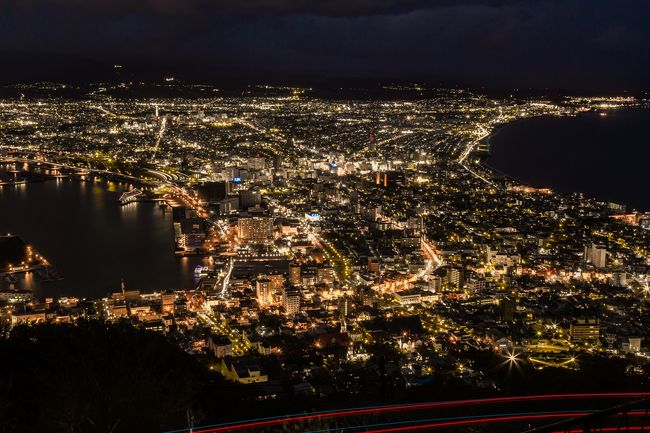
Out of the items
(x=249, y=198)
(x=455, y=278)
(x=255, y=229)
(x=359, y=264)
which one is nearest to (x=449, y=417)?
(x=455, y=278)

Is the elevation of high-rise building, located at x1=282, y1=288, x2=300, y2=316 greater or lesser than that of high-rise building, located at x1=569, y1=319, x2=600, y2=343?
lesser

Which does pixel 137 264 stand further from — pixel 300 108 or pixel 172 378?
pixel 300 108

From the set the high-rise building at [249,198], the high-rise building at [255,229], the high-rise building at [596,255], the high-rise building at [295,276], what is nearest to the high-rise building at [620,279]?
the high-rise building at [596,255]

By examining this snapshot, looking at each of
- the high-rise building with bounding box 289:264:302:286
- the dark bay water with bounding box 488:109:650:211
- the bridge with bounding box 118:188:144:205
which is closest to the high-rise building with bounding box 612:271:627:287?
the high-rise building with bounding box 289:264:302:286

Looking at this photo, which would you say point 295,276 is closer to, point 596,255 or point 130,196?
point 596,255

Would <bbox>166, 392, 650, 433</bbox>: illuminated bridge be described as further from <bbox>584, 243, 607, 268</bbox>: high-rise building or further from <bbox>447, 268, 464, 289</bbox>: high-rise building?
<bbox>584, 243, 607, 268</bbox>: high-rise building

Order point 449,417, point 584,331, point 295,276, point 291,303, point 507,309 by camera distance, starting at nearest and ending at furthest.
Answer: point 449,417 → point 584,331 → point 507,309 → point 291,303 → point 295,276

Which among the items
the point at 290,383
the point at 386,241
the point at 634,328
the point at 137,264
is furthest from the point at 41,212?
the point at 634,328
